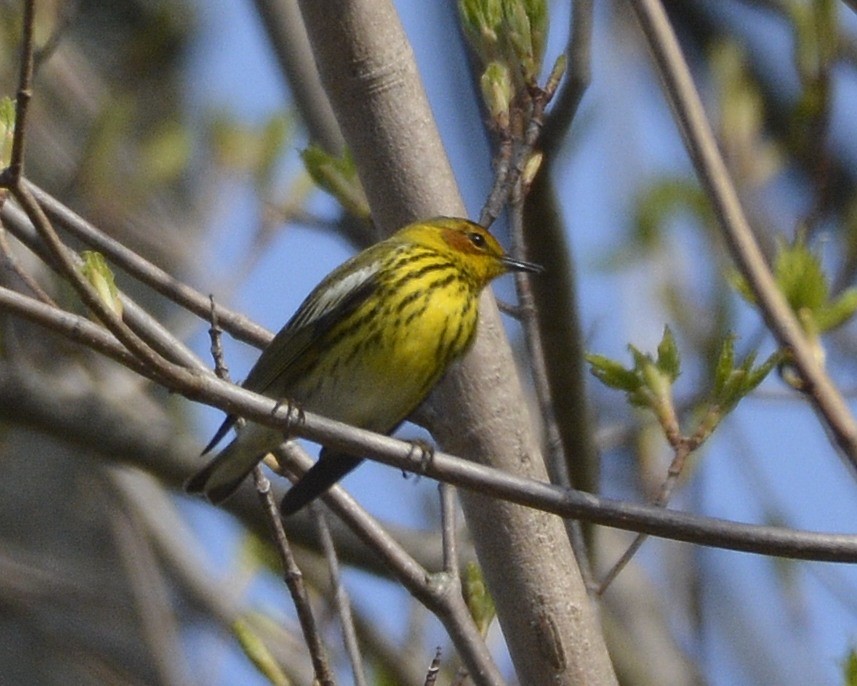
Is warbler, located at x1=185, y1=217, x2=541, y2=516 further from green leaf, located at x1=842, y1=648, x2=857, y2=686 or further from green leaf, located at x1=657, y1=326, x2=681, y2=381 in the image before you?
green leaf, located at x1=842, y1=648, x2=857, y2=686

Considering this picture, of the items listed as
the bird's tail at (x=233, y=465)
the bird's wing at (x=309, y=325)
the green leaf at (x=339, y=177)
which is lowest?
the bird's tail at (x=233, y=465)

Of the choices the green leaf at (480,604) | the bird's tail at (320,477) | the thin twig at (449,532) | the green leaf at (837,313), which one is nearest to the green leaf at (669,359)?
the green leaf at (837,313)

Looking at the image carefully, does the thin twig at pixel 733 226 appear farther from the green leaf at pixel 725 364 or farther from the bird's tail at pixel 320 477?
the bird's tail at pixel 320 477

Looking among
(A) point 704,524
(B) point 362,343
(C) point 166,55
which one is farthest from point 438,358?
(C) point 166,55

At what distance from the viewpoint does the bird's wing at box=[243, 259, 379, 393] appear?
397 cm

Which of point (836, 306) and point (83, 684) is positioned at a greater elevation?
point (836, 306)

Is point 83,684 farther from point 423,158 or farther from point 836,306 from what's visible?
point 836,306

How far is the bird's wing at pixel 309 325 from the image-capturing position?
13.0 ft

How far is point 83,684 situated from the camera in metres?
6.08

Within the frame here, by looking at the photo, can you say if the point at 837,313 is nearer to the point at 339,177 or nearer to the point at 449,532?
the point at 449,532

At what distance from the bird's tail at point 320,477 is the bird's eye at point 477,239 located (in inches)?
35.6

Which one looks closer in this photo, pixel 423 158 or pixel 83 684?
pixel 423 158

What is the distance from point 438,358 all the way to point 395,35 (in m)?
0.85

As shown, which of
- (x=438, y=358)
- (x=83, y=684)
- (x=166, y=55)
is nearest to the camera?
(x=438, y=358)
